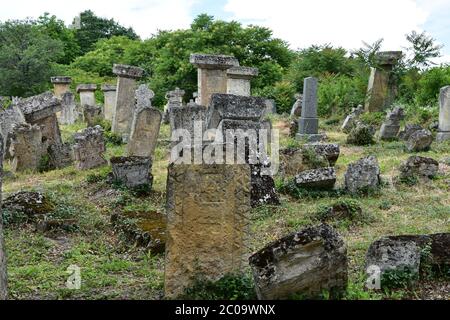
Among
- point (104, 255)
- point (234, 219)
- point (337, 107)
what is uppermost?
point (337, 107)

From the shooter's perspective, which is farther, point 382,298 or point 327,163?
point 327,163

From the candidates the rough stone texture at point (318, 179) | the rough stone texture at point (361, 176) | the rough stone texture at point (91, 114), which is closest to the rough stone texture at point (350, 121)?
the rough stone texture at point (91, 114)

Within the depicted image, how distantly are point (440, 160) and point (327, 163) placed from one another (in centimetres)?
266

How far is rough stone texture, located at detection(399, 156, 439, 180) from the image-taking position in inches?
417

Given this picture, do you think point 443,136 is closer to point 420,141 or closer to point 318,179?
point 420,141

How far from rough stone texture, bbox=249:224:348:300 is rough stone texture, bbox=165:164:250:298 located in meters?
0.47

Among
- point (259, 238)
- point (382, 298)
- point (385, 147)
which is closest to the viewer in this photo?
point (382, 298)

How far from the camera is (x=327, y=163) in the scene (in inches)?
456

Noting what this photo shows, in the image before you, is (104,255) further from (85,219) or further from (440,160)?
(440,160)

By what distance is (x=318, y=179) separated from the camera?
9727 mm

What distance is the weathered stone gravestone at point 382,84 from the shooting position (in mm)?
21750

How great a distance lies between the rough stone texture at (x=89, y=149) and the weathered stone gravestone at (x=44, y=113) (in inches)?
56.0

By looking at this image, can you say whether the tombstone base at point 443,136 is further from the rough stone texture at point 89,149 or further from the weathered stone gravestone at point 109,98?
the weathered stone gravestone at point 109,98
